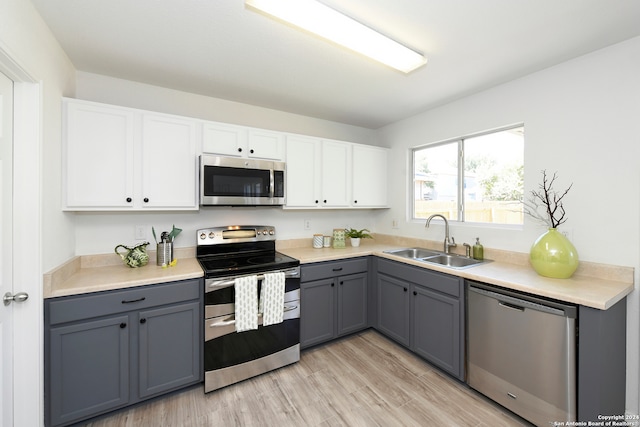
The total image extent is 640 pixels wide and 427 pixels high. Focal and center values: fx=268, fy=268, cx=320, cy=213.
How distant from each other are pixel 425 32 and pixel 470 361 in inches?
91.1

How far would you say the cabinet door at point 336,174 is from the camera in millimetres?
3008

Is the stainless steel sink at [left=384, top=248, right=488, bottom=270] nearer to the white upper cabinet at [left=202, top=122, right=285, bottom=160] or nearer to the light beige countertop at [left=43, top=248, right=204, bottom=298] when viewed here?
the white upper cabinet at [left=202, top=122, right=285, bottom=160]

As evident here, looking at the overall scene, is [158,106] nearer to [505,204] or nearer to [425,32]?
[425,32]

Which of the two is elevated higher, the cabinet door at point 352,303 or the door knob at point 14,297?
the door knob at point 14,297

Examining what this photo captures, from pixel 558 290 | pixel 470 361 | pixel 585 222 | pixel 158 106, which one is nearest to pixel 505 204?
pixel 585 222

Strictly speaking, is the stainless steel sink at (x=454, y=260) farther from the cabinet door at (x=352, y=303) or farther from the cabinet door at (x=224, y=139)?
the cabinet door at (x=224, y=139)

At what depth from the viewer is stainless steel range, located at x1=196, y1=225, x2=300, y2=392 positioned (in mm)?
1993

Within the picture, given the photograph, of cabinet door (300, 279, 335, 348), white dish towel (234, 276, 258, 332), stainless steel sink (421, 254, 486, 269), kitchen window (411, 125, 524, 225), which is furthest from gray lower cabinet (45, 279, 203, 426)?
kitchen window (411, 125, 524, 225)

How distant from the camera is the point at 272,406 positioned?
187 cm

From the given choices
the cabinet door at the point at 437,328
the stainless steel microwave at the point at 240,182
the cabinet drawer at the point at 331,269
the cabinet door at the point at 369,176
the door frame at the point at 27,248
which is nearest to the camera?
the door frame at the point at 27,248

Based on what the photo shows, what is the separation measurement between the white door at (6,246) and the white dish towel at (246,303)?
46.2 inches

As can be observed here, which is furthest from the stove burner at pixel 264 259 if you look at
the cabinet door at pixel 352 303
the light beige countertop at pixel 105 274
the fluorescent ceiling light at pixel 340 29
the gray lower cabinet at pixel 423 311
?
the fluorescent ceiling light at pixel 340 29

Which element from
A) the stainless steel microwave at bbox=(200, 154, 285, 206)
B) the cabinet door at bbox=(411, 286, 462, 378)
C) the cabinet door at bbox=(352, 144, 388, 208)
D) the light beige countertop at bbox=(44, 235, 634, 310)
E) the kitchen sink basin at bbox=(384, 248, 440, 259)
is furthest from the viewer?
the cabinet door at bbox=(352, 144, 388, 208)

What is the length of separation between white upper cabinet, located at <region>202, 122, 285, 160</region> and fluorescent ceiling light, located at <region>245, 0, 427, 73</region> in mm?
1163
